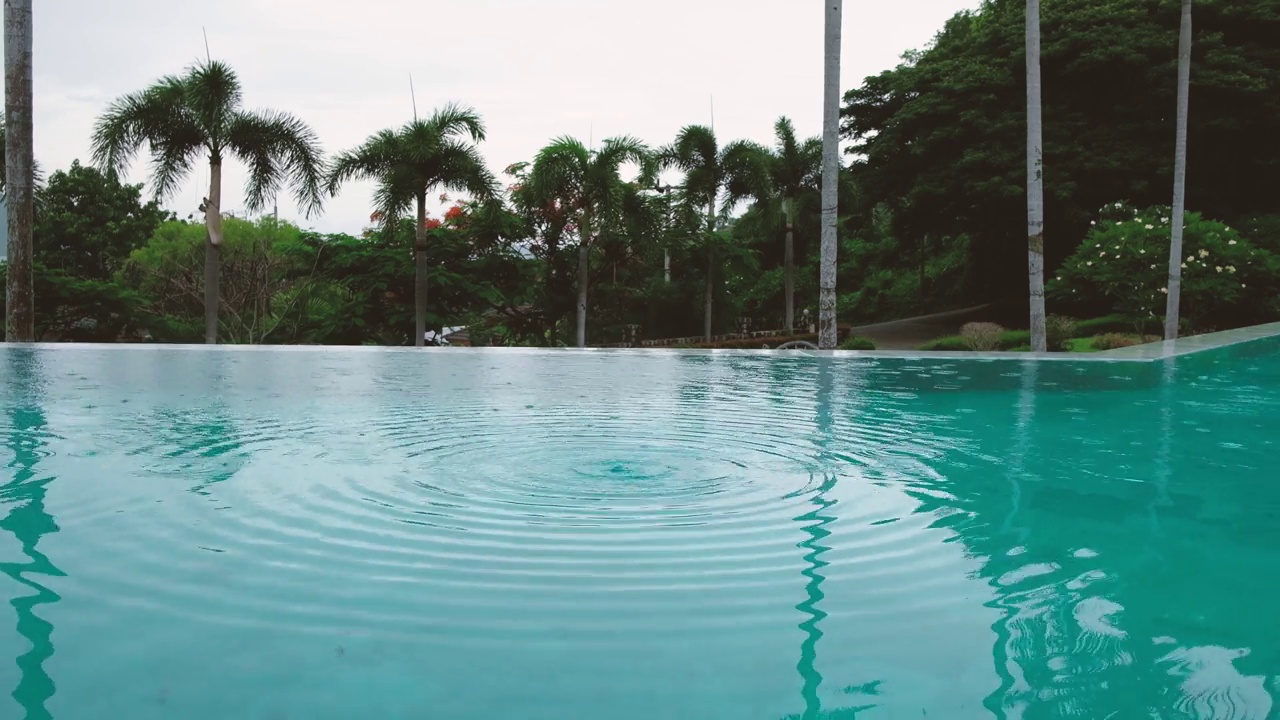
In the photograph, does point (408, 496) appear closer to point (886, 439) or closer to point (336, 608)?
point (336, 608)

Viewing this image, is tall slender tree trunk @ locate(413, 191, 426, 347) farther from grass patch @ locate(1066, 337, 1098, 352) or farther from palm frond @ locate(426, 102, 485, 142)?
grass patch @ locate(1066, 337, 1098, 352)

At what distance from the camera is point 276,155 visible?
74.7 feet

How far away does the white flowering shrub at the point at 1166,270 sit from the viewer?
62.5 ft

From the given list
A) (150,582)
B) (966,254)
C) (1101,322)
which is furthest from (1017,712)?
(966,254)

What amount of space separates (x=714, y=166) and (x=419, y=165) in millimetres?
8740

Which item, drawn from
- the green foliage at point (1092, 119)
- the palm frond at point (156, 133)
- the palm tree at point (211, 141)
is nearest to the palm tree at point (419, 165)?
the palm tree at point (211, 141)

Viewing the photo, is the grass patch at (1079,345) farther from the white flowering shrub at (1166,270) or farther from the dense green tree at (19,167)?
the dense green tree at (19,167)

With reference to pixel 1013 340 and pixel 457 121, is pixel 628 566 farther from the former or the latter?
pixel 457 121

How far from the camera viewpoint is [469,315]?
29.6m

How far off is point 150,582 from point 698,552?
1500mm

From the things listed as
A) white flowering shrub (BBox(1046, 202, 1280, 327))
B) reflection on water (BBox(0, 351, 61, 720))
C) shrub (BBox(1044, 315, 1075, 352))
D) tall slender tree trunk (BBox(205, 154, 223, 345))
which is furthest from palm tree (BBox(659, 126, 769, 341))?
reflection on water (BBox(0, 351, 61, 720))

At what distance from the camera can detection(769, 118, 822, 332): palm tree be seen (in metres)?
28.4

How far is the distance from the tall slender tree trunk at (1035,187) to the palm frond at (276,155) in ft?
50.8

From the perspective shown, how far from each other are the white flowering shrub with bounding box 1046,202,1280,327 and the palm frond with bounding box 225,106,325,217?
52.9ft
